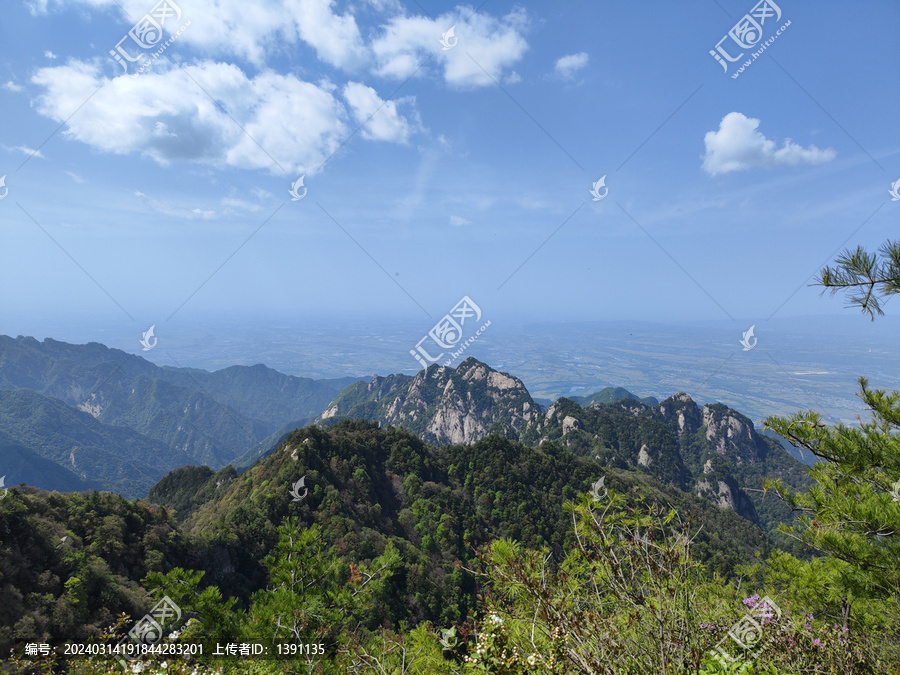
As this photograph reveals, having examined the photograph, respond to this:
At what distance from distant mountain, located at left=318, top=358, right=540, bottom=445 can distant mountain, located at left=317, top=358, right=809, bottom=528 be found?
0.31m

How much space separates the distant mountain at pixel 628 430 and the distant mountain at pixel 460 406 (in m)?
0.31

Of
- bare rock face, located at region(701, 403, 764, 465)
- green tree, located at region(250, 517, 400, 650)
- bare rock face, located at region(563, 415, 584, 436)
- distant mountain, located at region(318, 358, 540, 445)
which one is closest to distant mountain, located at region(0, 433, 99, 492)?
distant mountain, located at region(318, 358, 540, 445)

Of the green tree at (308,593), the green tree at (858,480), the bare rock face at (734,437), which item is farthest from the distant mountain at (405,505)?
the bare rock face at (734,437)

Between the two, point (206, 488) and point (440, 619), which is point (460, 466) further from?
point (206, 488)

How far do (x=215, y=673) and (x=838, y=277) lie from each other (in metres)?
8.98

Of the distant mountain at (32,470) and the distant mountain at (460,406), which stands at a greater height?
the distant mountain at (460,406)

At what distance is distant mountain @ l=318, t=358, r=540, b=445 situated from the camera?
107 meters

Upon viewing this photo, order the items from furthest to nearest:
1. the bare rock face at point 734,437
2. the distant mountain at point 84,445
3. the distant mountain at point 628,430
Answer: the distant mountain at point 84,445 < the bare rock face at point 734,437 < the distant mountain at point 628,430

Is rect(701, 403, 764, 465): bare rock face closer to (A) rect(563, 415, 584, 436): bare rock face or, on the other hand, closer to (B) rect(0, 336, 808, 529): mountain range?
(B) rect(0, 336, 808, 529): mountain range

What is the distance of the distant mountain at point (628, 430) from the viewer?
81.8 m

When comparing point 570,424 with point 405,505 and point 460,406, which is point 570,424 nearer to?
point 460,406

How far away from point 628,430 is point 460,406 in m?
47.4

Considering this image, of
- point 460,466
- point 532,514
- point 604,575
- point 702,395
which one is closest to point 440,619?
point 532,514

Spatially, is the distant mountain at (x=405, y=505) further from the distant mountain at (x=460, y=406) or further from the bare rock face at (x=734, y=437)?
the distant mountain at (x=460, y=406)
